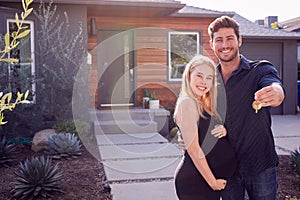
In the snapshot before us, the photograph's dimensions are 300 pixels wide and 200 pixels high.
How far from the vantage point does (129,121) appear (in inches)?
303

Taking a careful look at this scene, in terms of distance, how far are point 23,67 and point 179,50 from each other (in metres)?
4.32

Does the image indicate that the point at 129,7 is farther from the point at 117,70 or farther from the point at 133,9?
the point at 117,70

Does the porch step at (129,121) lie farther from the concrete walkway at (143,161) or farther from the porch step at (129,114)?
the concrete walkway at (143,161)

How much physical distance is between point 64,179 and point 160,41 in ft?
18.8

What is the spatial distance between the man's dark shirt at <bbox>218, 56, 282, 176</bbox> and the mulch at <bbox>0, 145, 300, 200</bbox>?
1.59 metres

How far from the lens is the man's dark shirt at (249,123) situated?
2123mm

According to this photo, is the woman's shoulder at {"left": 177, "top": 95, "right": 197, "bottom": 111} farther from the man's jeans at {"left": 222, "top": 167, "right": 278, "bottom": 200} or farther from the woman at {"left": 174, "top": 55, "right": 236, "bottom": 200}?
the man's jeans at {"left": 222, "top": 167, "right": 278, "bottom": 200}

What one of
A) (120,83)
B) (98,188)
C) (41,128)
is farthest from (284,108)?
(98,188)

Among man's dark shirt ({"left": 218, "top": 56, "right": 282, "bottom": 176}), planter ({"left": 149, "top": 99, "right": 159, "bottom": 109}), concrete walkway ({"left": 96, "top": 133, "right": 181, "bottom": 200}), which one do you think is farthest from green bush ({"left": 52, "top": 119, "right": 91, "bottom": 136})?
man's dark shirt ({"left": 218, "top": 56, "right": 282, "bottom": 176})

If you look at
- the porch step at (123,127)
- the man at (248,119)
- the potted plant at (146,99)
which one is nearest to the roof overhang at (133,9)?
the potted plant at (146,99)

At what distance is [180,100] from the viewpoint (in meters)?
2.08

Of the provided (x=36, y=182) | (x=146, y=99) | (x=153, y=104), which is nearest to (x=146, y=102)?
(x=146, y=99)

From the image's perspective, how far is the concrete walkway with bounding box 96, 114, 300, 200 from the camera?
13.0 ft

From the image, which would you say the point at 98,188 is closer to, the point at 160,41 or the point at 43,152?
the point at 43,152
